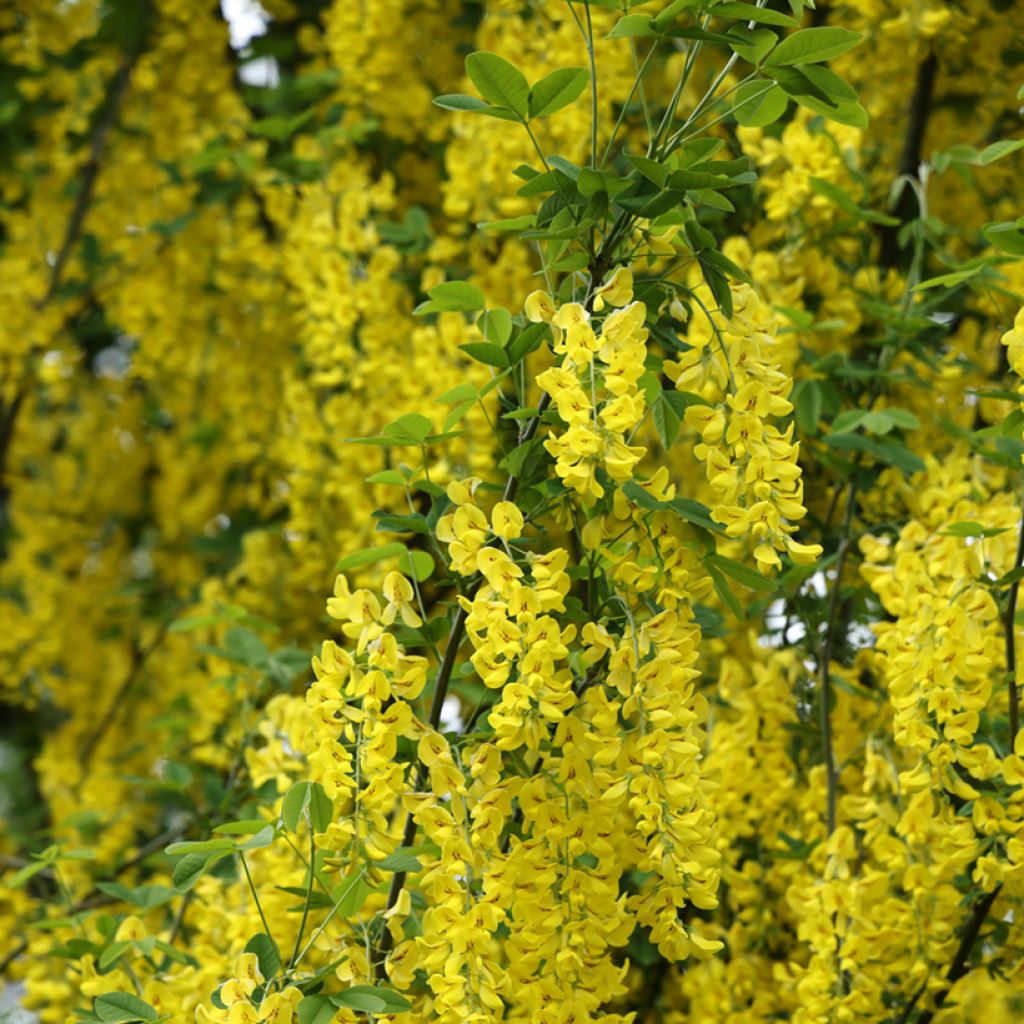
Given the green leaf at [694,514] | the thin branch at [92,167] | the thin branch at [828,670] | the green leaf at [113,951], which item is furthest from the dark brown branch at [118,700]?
the green leaf at [694,514]

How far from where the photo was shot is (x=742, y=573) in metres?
1.23

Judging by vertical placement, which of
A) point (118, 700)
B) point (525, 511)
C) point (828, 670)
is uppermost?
point (525, 511)

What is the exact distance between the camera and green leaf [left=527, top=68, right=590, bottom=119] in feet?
4.09

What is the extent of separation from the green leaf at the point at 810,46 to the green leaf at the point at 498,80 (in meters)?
0.23

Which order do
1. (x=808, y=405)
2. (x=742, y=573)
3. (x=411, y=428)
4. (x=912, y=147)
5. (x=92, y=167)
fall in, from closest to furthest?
A: (x=742, y=573) < (x=411, y=428) < (x=808, y=405) < (x=912, y=147) < (x=92, y=167)

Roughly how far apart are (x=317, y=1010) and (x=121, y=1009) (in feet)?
0.90

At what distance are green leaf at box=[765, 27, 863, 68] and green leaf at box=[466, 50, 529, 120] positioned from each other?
232 mm

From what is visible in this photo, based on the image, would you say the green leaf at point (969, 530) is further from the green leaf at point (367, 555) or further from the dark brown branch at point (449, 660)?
the green leaf at point (367, 555)

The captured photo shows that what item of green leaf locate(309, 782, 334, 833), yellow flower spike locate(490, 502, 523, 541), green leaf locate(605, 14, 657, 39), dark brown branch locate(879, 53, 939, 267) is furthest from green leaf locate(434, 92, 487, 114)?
dark brown branch locate(879, 53, 939, 267)

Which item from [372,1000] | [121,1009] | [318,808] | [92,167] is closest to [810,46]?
[318,808]

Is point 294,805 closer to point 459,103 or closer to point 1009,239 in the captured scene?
point 459,103

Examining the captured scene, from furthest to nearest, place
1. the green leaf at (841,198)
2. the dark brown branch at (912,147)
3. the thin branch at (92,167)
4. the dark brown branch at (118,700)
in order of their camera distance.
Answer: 1. the dark brown branch at (118,700)
2. the thin branch at (92,167)
3. the dark brown branch at (912,147)
4. the green leaf at (841,198)

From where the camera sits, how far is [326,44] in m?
2.62

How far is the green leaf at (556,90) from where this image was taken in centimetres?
125
